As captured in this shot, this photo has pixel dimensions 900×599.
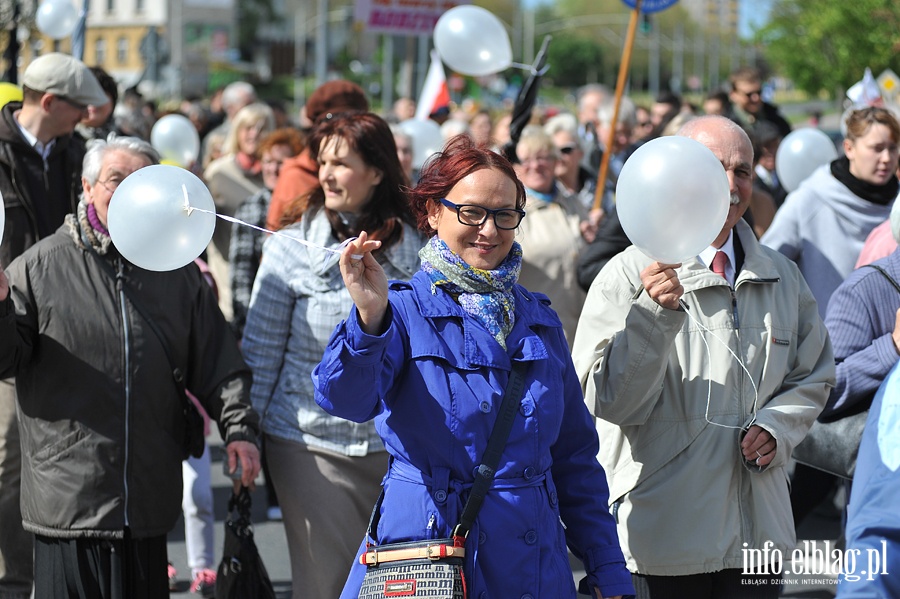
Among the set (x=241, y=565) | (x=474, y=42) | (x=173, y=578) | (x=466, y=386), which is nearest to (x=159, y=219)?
(x=466, y=386)

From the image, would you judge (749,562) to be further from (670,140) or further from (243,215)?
(243,215)

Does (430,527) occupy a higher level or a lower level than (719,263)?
lower

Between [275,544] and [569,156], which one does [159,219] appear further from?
[569,156]

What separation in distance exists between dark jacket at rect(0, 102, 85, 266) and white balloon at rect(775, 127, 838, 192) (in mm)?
4812

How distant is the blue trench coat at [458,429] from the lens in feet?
9.81

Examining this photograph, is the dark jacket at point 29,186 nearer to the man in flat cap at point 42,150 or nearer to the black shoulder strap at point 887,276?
the man in flat cap at point 42,150

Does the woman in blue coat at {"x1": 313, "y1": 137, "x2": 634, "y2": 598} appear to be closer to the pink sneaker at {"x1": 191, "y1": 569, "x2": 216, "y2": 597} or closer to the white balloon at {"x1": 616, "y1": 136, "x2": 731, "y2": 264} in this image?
the white balloon at {"x1": 616, "y1": 136, "x2": 731, "y2": 264}

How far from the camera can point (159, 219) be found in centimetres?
333

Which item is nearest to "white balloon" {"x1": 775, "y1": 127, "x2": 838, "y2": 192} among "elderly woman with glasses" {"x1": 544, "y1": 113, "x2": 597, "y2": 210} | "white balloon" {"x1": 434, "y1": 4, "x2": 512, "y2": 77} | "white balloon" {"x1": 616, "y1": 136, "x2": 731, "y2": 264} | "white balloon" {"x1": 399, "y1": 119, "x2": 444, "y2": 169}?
"elderly woman with glasses" {"x1": 544, "y1": 113, "x2": 597, "y2": 210}

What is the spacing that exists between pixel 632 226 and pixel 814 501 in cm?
331

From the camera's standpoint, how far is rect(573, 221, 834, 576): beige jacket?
3602 millimetres

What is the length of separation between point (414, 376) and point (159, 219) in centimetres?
88

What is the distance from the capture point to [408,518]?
3018 millimetres

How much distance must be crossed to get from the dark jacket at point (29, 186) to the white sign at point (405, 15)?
35.6 feet
